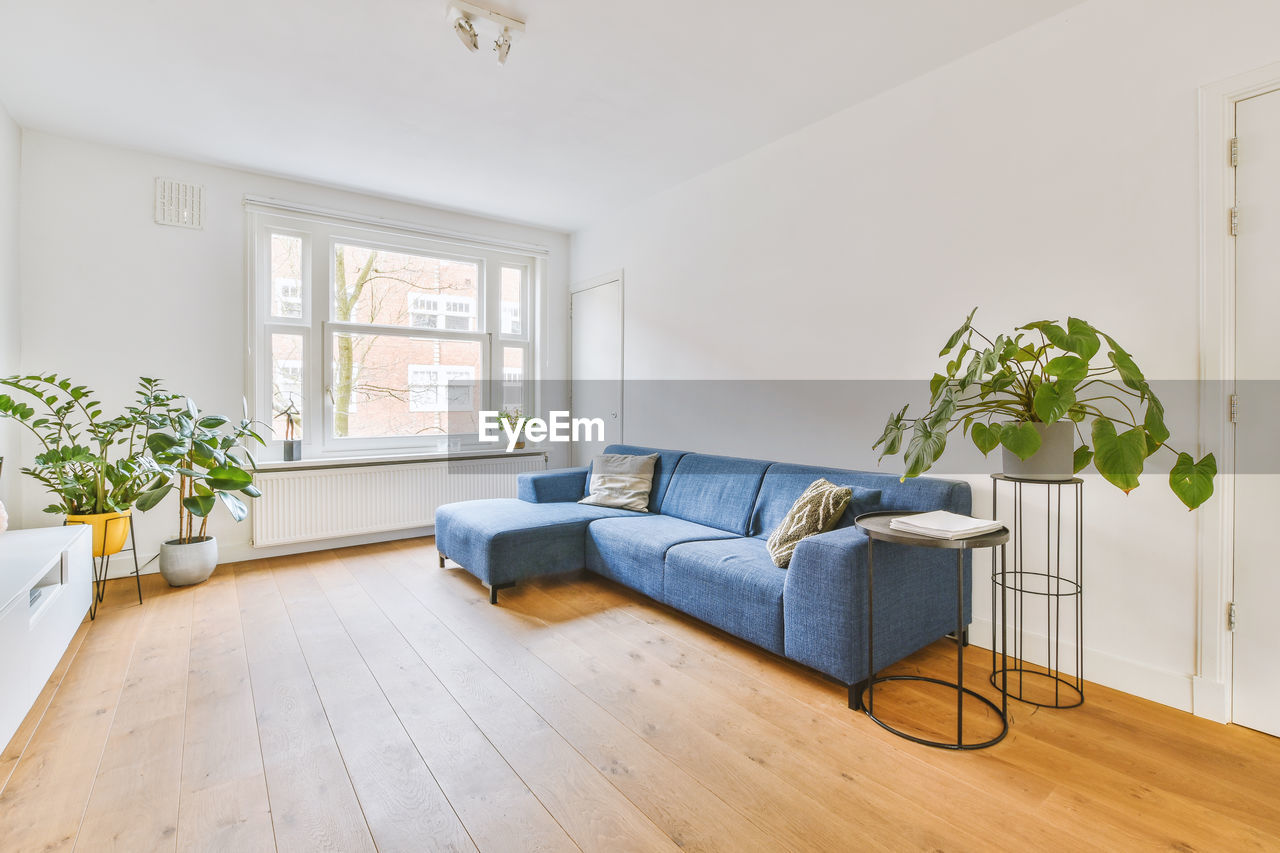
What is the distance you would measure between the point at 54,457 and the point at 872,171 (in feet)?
14.2

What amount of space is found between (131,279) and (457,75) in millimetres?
2506

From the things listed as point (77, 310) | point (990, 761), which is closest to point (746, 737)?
point (990, 761)

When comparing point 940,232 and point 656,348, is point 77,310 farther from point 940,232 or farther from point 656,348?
point 940,232

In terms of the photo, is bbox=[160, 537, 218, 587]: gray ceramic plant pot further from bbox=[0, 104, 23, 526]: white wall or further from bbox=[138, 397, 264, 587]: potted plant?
bbox=[0, 104, 23, 526]: white wall

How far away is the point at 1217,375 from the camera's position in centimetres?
197

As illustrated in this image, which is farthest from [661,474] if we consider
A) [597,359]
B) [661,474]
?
[597,359]

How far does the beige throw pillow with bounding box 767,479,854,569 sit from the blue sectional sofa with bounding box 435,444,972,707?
0.07m

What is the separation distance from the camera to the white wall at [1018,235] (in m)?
2.05

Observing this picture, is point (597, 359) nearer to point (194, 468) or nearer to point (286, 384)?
point (286, 384)

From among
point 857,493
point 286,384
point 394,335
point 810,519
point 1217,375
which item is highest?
point 394,335

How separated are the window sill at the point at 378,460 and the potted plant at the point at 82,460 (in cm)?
70

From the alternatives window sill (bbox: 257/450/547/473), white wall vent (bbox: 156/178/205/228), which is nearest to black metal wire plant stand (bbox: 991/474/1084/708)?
window sill (bbox: 257/450/547/473)

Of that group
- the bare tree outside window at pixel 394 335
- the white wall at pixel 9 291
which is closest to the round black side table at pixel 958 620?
the bare tree outside window at pixel 394 335

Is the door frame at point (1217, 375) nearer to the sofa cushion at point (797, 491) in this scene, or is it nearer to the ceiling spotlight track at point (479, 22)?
the sofa cushion at point (797, 491)
